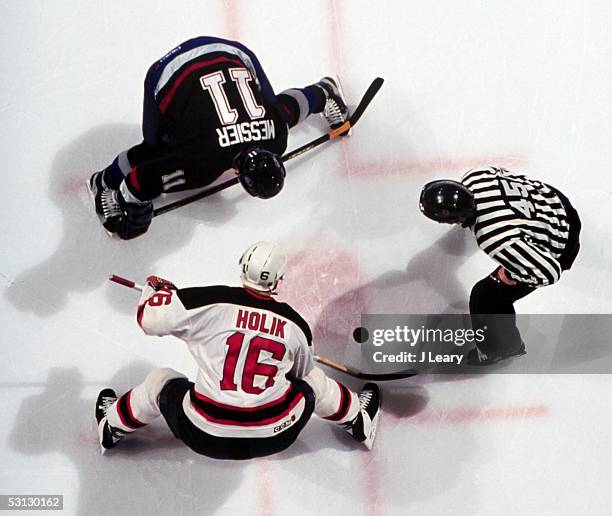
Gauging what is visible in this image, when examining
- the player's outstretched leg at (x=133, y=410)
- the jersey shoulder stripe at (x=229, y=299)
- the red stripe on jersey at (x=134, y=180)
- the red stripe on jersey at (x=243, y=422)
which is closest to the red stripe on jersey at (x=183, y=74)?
the red stripe on jersey at (x=134, y=180)

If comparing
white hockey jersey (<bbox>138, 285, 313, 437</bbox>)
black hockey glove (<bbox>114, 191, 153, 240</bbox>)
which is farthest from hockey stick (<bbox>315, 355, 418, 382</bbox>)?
black hockey glove (<bbox>114, 191, 153, 240</bbox>)

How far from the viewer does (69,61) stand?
3908 mm

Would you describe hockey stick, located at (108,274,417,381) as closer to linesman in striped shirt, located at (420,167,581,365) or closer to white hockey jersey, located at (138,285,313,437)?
white hockey jersey, located at (138,285,313,437)

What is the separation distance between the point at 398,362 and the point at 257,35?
1.53 metres

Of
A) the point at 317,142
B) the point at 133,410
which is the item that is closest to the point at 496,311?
the point at 317,142

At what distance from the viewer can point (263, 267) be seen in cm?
286

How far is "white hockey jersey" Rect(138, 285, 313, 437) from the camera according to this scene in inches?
114

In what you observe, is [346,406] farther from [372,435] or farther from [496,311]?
[496,311]

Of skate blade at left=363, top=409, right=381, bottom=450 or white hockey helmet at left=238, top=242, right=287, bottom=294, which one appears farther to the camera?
skate blade at left=363, top=409, right=381, bottom=450

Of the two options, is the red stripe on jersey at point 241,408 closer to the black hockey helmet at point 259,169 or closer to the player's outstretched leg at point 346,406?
the player's outstretched leg at point 346,406

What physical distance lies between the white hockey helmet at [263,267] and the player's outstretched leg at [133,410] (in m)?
0.56

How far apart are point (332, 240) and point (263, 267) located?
917 mm

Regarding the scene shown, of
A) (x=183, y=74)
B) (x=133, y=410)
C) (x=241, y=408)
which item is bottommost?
(x=133, y=410)

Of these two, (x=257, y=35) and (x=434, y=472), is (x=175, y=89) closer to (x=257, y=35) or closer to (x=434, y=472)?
(x=257, y=35)
